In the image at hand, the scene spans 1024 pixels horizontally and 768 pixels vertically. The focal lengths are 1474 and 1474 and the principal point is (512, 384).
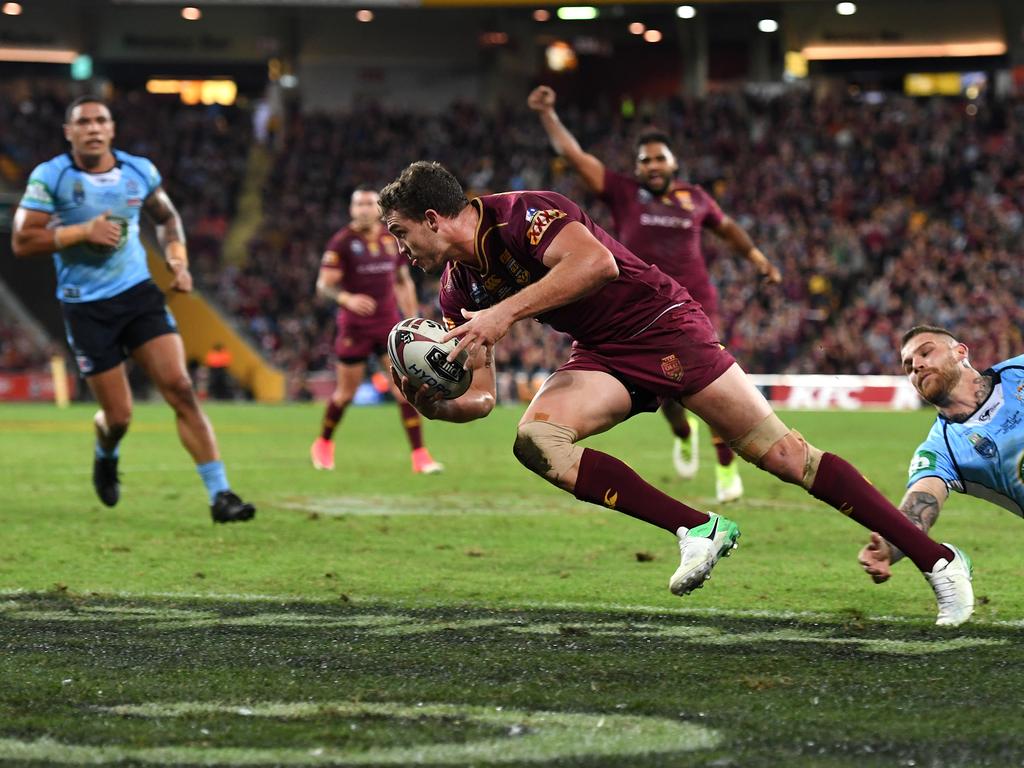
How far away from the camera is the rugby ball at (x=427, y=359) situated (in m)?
5.75

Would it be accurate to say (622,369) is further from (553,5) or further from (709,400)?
(553,5)

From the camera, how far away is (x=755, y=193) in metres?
35.9

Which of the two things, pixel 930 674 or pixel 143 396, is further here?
pixel 143 396

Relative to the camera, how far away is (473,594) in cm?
677

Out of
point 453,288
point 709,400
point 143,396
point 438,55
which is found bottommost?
point 143,396

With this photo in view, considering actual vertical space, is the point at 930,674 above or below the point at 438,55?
below

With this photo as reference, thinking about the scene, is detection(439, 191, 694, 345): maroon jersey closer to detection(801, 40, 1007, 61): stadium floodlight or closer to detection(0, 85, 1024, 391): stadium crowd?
detection(0, 85, 1024, 391): stadium crowd

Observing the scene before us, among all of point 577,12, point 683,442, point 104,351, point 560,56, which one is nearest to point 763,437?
point 104,351

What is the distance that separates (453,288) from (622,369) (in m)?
0.78

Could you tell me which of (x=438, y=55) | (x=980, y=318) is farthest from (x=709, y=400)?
(x=438, y=55)

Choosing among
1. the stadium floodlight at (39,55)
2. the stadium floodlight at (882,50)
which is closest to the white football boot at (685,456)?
the stadium floodlight at (882,50)

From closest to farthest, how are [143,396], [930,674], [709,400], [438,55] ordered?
[930,674] < [709,400] < [143,396] < [438,55]

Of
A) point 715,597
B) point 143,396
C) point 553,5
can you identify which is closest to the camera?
point 715,597

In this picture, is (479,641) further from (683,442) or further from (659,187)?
(683,442)
